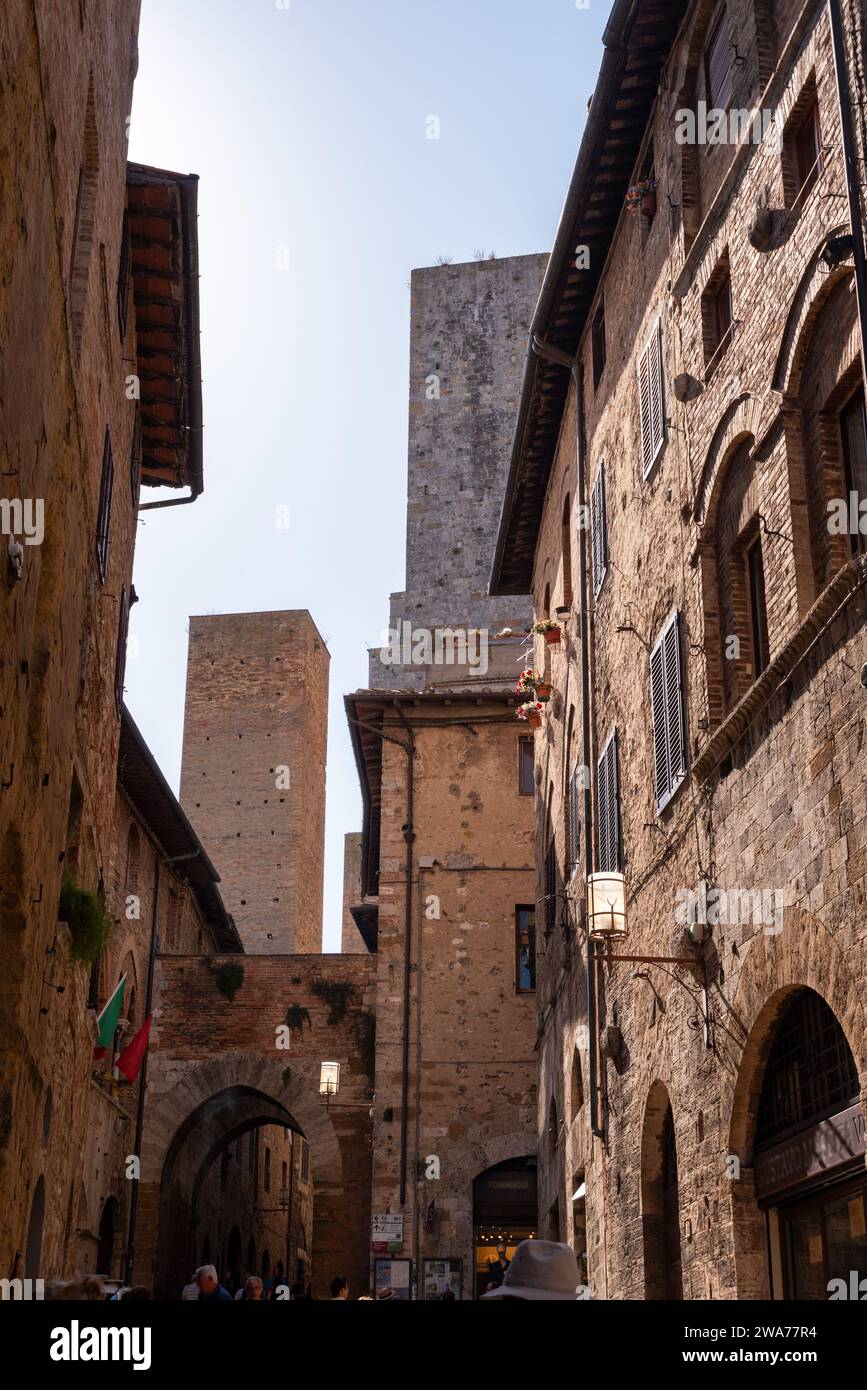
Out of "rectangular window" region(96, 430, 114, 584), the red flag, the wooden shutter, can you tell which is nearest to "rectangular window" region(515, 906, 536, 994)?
the red flag

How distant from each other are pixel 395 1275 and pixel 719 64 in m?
15.4

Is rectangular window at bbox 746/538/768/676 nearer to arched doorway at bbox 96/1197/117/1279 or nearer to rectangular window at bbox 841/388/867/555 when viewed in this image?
rectangular window at bbox 841/388/867/555

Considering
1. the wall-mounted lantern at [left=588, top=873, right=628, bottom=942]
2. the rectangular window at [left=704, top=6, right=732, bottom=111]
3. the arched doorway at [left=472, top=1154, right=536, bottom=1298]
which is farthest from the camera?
the arched doorway at [left=472, top=1154, right=536, bottom=1298]

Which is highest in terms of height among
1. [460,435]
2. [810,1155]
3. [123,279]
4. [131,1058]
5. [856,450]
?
[460,435]

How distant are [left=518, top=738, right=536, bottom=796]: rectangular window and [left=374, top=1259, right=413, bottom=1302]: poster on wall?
6975 mm

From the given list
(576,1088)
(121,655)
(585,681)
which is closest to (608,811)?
(585,681)

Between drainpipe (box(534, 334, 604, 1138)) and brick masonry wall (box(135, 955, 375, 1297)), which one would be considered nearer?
drainpipe (box(534, 334, 604, 1138))

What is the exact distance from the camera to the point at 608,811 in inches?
536

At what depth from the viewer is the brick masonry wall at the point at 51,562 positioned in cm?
790

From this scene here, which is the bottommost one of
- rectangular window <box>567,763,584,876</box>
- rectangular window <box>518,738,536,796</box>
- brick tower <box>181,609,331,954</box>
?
rectangular window <box>567,763,584,876</box>

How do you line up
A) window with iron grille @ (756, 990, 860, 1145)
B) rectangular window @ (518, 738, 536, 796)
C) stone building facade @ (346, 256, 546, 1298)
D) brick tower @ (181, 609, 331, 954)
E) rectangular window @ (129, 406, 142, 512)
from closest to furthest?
1. window with iron grille @ (756, 990, 860, 1145)
2. rectangular window @ (129, 406, 142, 512)
3. stone building facade @ (346, 256, 546, 1298)
4. rectangular window @ (518, 738, 536, 796)
5. brick tower @ (181, 609, 331, 954)

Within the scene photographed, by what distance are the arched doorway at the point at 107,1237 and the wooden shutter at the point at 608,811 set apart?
11436 mm

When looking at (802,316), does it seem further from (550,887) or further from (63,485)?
(550,887)

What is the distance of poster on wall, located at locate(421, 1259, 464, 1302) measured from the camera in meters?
20.8
